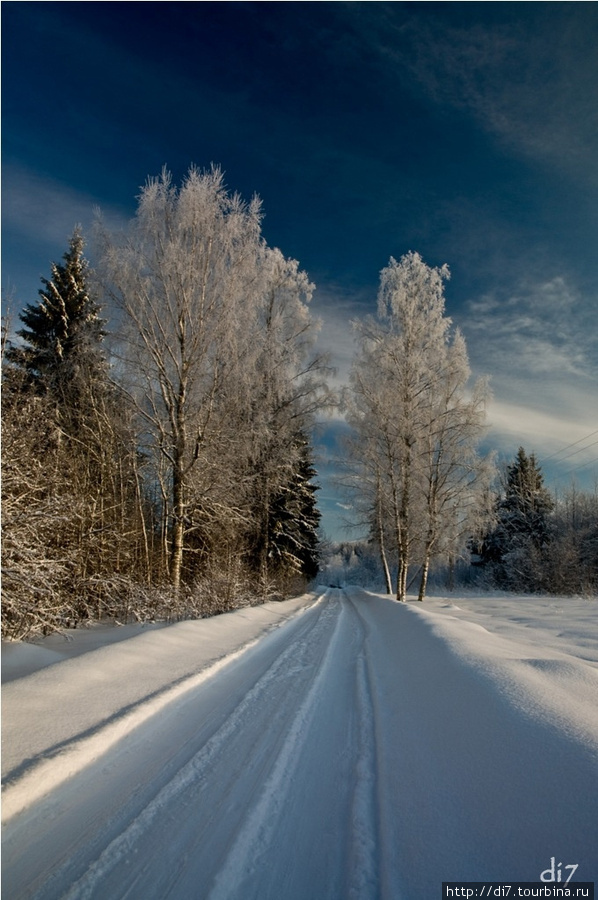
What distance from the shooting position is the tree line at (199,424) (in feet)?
21.4

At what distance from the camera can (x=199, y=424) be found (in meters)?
9.89

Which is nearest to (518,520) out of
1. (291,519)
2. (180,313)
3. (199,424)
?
(291,519)

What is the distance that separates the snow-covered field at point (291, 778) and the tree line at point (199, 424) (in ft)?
7.74

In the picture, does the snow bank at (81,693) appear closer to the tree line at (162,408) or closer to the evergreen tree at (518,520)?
the tree line at (162,408)

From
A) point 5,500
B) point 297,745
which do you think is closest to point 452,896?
point 297,745

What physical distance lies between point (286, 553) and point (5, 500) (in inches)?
542

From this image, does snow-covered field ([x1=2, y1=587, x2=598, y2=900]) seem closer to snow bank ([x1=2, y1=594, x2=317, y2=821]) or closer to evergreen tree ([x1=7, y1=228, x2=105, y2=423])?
snow bank ([x1=2, y1=594, x2=317, y2=821])

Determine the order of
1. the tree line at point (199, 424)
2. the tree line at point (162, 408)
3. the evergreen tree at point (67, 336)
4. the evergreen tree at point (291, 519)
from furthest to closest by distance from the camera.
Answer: the evergreen tree at point (291, 519), the evergreen tree at point (67, 336), the tree line at point (162, 408), the tree line at point (199, 424)

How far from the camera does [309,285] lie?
15.3 m

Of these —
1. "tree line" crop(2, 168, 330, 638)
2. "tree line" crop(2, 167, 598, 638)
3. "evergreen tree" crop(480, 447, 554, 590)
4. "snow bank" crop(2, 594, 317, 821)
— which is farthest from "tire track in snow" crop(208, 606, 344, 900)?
"evergreen tree" crop(480, 447, 554, 590)

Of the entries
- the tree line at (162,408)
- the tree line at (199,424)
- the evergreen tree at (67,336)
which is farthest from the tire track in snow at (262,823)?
the evergreen tree at (67,336)

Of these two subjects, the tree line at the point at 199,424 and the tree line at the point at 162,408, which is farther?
the tree line at the point at 162,408

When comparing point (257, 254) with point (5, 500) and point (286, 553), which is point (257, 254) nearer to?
point (5, 500)

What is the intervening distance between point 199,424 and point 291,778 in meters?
8.14
